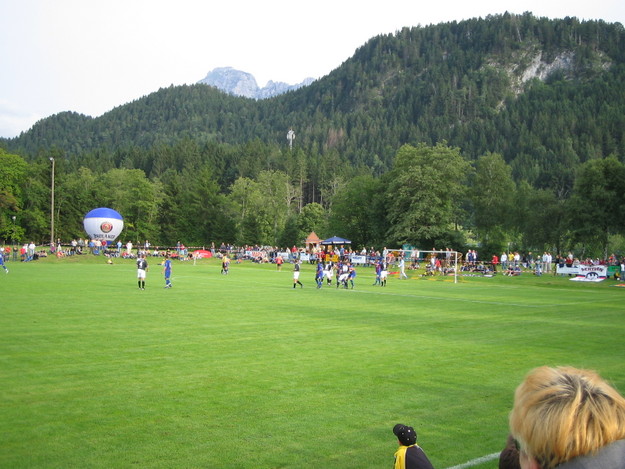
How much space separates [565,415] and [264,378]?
8.25 m

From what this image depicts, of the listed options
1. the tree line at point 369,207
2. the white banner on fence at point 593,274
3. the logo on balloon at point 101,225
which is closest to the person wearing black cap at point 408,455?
the white banner on fence at point 593,274

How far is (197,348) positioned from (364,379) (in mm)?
4336

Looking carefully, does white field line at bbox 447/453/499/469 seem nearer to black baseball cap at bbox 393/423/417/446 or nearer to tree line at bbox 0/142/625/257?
black baseball cap at bbox 393/423/417/446

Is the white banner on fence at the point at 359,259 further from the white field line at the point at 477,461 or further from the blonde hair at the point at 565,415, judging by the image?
the blonde hair at the point at 565,415

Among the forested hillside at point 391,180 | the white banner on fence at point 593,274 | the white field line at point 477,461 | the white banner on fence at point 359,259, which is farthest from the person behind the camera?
the forested hillside at point 391,180

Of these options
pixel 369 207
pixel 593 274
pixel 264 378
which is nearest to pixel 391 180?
pixel 369 207

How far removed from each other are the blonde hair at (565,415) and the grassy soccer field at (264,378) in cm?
444

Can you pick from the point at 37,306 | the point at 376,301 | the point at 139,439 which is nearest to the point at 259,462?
the point at 139,439

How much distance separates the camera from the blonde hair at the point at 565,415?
6.30 ft

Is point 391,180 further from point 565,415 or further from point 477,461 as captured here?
point 565,415

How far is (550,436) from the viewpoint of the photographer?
1.95m

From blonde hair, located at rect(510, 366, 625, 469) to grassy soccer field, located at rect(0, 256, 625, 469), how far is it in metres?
4.44

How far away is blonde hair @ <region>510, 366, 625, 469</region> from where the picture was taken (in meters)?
1.92

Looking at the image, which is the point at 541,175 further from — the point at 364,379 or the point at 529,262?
the point at 364,379
